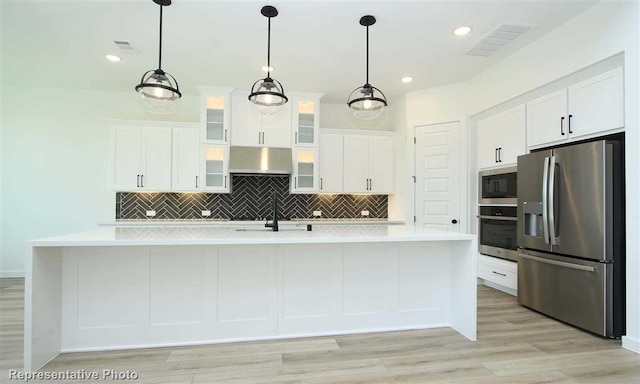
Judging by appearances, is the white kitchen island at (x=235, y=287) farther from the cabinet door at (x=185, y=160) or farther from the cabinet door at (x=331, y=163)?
the cabinet door at (x=331, y=163)

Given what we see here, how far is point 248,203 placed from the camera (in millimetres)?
4918

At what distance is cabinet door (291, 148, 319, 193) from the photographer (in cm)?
472

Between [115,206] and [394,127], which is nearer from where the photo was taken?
[115,206]

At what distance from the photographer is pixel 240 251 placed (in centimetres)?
250

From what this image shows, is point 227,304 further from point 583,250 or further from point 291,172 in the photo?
point 583,250

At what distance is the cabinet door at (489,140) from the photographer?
12.9 feet

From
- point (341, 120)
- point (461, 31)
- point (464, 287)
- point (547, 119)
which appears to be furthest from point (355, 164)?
point (464, 287)

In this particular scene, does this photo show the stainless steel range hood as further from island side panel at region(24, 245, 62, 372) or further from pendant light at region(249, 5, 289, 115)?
island side panel at region(24, 245, 62, 372)

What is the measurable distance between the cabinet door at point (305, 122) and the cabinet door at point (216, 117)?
96cm

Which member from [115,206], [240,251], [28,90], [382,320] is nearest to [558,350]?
[382,320]

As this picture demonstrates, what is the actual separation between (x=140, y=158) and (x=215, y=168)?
102cm

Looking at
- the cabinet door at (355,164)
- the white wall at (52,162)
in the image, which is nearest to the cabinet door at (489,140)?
the cabinet door at (355,164)

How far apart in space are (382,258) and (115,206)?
4.06 m

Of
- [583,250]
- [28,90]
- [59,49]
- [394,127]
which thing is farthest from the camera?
[394,127]
